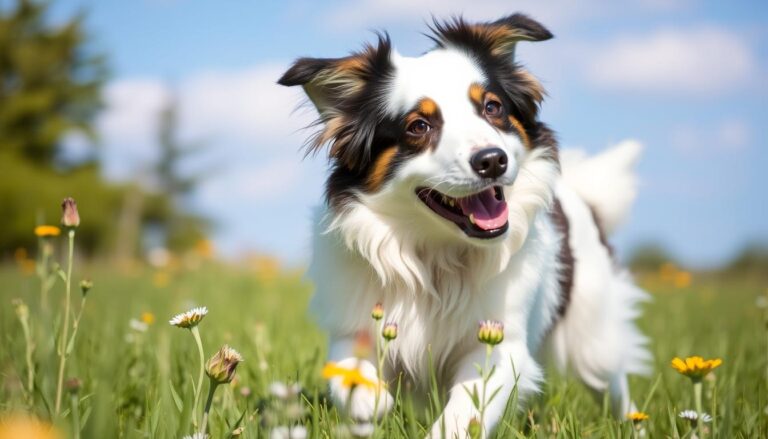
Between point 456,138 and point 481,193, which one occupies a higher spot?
point 456,138

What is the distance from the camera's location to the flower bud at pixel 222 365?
1756 millimetres

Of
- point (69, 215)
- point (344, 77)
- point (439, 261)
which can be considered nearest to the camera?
point (69, 215)

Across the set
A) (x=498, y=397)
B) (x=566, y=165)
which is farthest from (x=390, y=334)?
(x=566, y=165)

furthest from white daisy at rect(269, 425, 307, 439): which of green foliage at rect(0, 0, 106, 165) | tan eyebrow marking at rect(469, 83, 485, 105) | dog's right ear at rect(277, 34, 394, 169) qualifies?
green foliage at rect(0, 0, 106, 165)

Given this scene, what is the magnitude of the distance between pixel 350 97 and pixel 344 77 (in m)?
0.09

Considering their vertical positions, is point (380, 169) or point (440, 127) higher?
point (440, 127)

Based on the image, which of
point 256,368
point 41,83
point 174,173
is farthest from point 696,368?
point 174,173

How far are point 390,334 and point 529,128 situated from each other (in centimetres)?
163

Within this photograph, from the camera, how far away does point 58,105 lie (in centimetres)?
2578

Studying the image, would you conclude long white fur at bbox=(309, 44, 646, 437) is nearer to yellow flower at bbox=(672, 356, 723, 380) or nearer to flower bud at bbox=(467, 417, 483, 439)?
flower bud at bbox=(467, 417, 483, 439)

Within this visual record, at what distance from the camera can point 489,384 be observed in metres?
2.52

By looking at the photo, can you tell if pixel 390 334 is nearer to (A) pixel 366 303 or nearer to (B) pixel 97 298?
(A) pixel 366 303

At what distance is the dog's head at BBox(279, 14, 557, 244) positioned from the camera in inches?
103

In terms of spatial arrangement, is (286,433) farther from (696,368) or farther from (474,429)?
(696,368)
